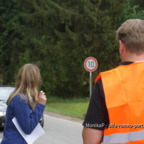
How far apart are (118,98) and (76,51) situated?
110 feet

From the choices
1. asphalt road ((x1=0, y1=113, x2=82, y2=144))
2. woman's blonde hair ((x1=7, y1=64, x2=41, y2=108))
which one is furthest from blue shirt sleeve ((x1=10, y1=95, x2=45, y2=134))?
asphalt road ((x1=0, y1=113, x2=82, y2=144))

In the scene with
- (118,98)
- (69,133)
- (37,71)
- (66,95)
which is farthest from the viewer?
(66,95)

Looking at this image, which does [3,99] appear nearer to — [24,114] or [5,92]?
[5,92]

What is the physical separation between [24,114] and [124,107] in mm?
1659

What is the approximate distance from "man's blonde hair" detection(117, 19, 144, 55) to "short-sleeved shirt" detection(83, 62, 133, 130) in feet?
0.90

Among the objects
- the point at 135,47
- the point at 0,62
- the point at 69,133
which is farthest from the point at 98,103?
the point at 0,62

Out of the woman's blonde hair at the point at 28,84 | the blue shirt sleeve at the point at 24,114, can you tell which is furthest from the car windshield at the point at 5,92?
the blue shirt sleeve at the point at 24,114

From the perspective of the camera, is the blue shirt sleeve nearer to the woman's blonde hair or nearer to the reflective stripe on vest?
the woman's blonde hair

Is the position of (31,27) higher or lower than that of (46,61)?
higher

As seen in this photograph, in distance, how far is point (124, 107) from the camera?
257cm

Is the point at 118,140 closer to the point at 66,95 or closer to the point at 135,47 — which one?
the point at 135,47

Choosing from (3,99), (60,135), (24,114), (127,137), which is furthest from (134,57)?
(3,99)

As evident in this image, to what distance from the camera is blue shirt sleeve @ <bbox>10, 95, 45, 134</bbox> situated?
4.06 m

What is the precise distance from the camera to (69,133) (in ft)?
50.0
